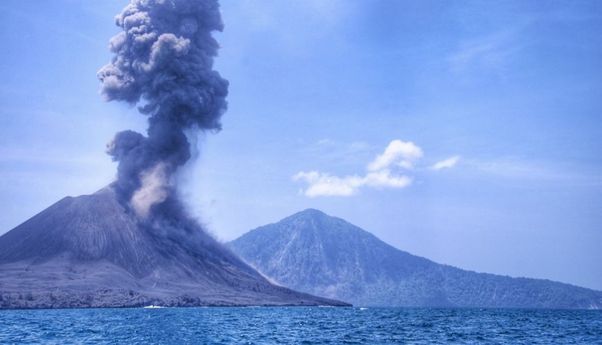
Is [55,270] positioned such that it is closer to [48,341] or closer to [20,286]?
[20,286]

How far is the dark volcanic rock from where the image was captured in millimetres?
152000

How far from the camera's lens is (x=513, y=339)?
70.6 metres

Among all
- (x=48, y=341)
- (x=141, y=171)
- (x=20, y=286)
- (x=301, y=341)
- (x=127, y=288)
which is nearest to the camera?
(x=48, y=341)

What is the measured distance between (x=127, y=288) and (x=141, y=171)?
38.1m

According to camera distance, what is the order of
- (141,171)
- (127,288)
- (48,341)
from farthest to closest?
1. (141,171)
2. (127,288)
3. (48,341)

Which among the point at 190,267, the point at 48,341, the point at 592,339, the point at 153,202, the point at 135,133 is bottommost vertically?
the point at 48,341

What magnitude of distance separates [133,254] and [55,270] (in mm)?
25255

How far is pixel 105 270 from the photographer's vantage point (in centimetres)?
17362

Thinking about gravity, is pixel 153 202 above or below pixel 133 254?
above

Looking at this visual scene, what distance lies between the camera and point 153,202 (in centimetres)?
19500

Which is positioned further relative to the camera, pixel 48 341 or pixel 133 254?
pixel 133 254

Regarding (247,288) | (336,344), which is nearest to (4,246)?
(247,288)

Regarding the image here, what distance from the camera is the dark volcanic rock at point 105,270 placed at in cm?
15200

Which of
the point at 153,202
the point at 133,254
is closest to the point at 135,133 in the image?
the point at 153,202
